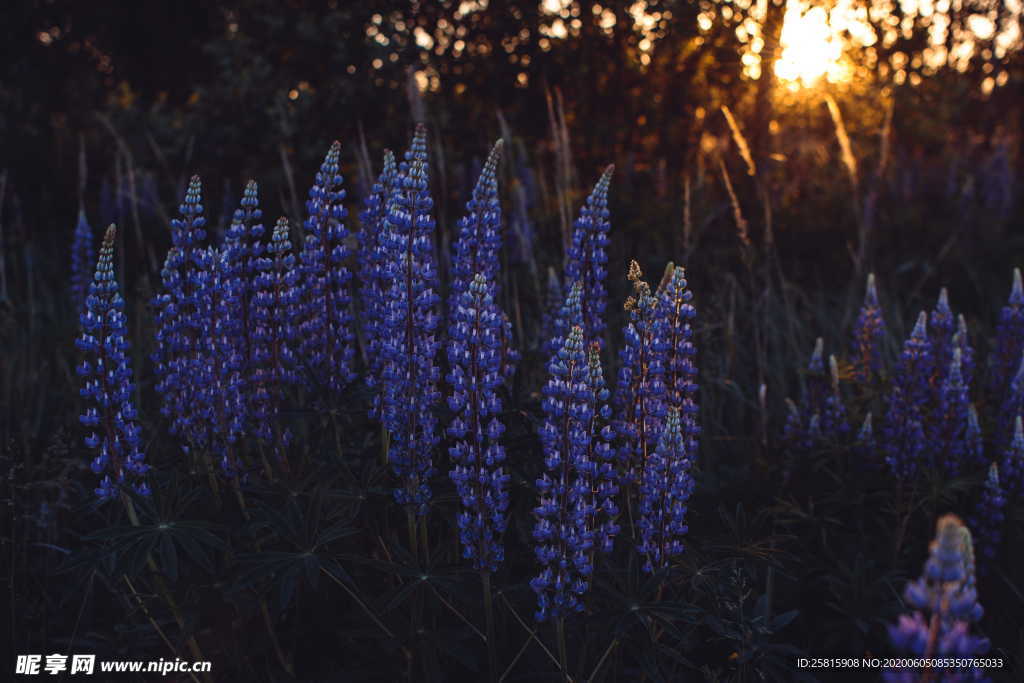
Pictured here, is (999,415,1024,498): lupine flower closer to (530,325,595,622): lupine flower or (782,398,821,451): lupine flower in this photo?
(782,398,821,451): lupine flower

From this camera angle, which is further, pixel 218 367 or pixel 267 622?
pixel 218 367

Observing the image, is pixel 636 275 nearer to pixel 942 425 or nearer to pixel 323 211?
pixel 323 211

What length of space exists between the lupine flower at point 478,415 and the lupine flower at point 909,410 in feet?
5.84

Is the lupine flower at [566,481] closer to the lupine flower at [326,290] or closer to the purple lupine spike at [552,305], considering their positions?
the lupine flower at [326,290]

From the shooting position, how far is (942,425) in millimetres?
3352

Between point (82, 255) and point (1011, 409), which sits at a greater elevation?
point (82, 255)

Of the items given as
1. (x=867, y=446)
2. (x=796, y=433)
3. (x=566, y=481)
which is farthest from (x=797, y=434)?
(x=566, y=481)

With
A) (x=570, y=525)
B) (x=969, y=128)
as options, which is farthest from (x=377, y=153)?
(x=969, y=128)

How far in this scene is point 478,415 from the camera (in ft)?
7.23

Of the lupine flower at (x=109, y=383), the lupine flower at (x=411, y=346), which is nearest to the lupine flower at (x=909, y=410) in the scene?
the lupine flower at (x=411, y=346)

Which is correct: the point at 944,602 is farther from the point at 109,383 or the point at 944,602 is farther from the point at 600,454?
the point at 109,383

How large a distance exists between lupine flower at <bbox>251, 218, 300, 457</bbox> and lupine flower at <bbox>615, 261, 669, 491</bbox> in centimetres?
106

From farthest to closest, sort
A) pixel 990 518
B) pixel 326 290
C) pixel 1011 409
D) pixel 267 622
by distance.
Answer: pixel 1011 409 < pixel 990 518 < pixel 326 290 < pixel 267 622

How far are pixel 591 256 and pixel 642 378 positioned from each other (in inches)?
20.9
